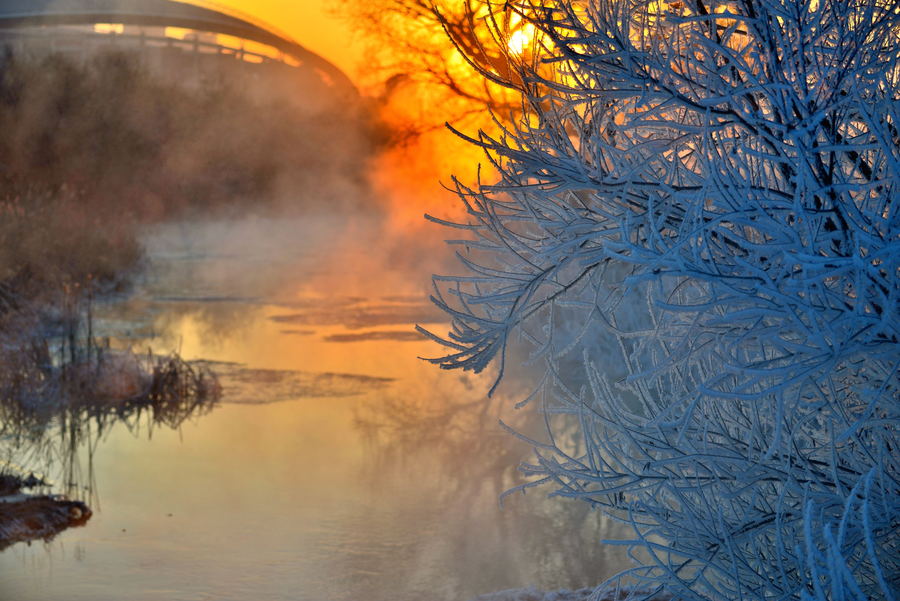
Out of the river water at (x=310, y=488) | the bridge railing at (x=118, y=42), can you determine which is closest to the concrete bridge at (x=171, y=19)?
the bridge railing at (x=118, y=42)

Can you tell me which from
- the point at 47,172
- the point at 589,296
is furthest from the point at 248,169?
the point at 589,296

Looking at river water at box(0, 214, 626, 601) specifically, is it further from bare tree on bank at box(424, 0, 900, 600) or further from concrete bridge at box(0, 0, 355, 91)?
concrete bridge at box(0, 0, 355, 91)

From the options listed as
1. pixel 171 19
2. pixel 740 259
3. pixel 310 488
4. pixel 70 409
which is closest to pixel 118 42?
pixel 171 19

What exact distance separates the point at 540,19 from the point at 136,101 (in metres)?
11.7

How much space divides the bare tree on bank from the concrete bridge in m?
11.2

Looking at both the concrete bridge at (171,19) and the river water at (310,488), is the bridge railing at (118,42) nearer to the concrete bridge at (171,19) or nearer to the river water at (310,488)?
the concrete bridge at (171,19)

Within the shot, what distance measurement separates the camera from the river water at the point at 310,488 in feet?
12.7

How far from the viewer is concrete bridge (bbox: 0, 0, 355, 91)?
13.0m

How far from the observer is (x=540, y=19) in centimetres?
164

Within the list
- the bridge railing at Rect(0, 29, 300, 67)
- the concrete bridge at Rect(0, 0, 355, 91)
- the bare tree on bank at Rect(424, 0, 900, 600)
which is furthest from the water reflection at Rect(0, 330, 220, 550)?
the concrete bridge at Rect(0, 0, 355, 91)

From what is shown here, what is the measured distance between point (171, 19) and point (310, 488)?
9.80 metres

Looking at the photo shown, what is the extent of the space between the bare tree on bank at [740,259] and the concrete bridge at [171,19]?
36.9 feet

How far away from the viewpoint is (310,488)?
499cm

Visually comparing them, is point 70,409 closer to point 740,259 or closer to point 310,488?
point 310,488
